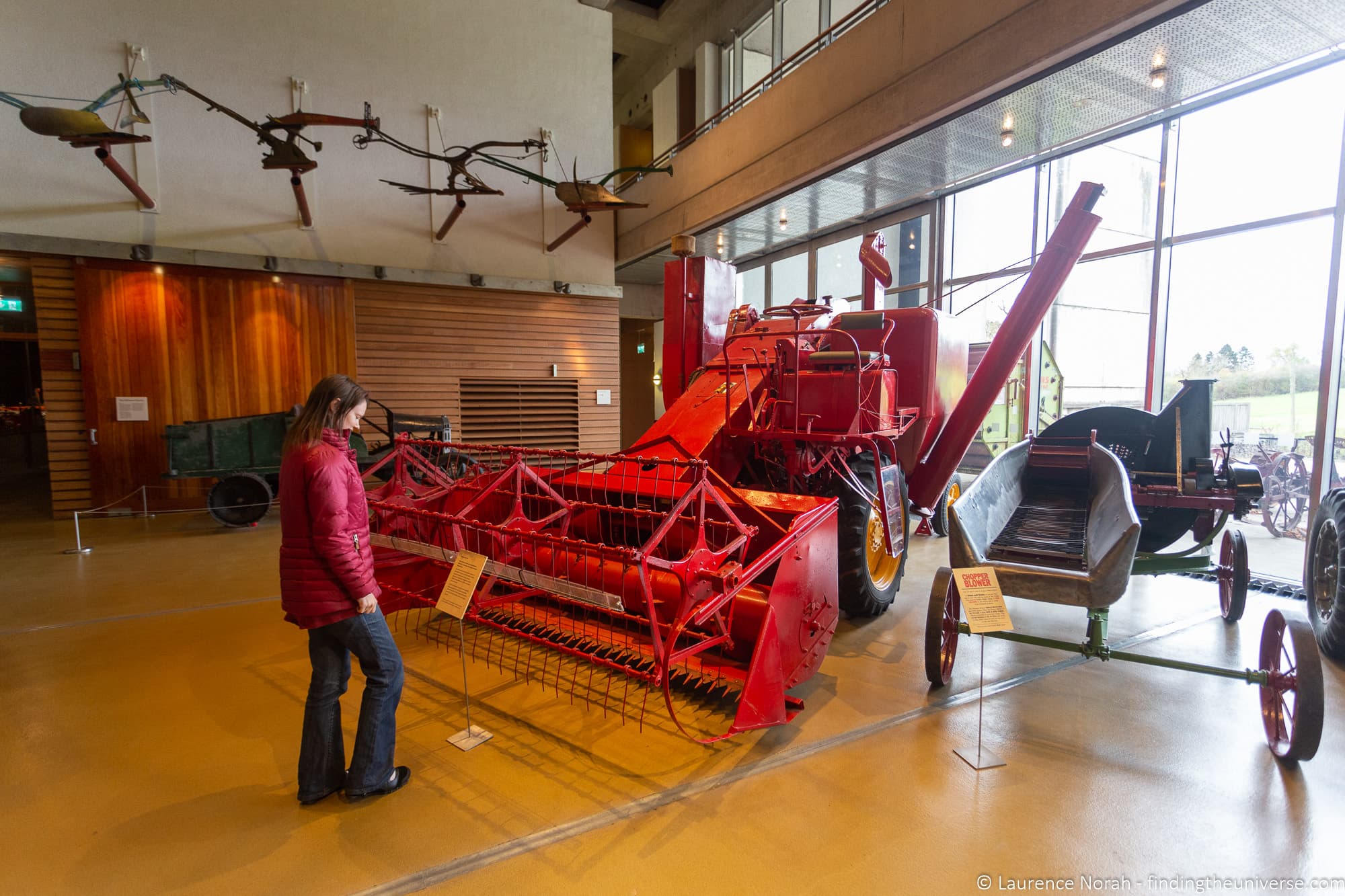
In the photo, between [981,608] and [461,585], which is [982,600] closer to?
[981,608]

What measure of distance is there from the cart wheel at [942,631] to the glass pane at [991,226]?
15.8ft

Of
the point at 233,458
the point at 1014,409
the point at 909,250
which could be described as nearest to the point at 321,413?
the point at 233,458

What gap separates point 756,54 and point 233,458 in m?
9.69

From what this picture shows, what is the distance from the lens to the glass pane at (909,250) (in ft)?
26.5

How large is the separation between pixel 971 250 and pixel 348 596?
302 inches

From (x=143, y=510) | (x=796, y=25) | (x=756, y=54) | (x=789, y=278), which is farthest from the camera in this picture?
(x=789, y=278)

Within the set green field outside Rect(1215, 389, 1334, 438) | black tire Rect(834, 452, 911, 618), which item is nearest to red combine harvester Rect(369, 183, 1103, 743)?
black tire Rect(834, 452, 911, 618)

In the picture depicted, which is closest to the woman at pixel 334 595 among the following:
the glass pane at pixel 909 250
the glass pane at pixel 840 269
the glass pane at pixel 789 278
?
the glass pane at pixel 909 250

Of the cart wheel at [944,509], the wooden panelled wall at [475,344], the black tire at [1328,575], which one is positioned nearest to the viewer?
the black tire at [1328,575]

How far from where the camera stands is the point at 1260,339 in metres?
4.94

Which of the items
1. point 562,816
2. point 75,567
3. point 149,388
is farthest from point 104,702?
point 149,388

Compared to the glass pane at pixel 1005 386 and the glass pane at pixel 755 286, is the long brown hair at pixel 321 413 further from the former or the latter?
the glass pane at pixel 755 286

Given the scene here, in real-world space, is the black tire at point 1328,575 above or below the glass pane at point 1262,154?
below

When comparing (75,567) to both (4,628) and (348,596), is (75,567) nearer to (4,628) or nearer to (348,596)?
(4,628)
